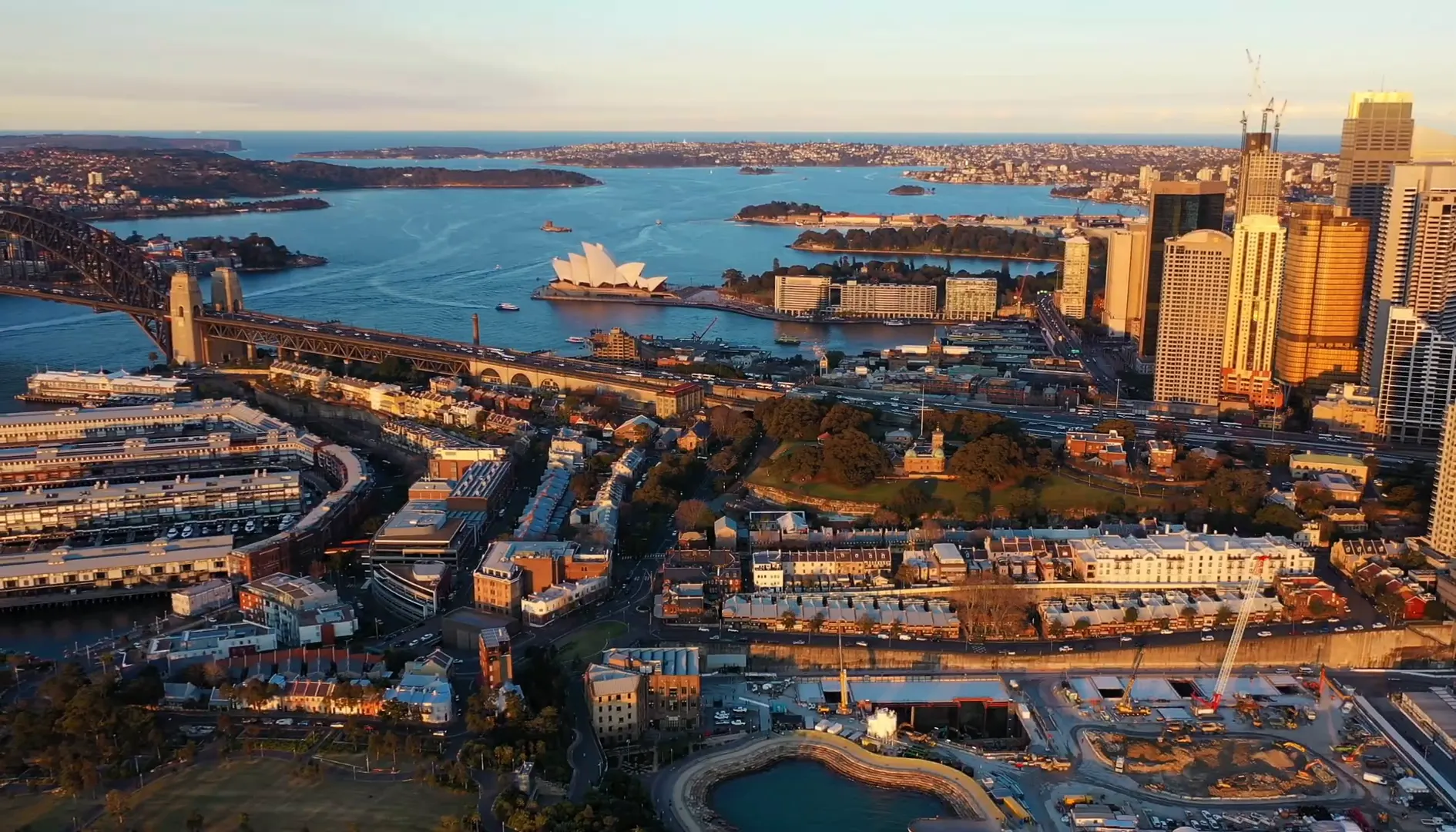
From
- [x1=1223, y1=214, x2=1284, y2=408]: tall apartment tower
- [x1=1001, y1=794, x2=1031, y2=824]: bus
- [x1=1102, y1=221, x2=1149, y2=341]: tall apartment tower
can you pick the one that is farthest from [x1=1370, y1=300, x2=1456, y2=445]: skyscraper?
[x1=1001, y1=794, x2=1031, y2=824]: bus

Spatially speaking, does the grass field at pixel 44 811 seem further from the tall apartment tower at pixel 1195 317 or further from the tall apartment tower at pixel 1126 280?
the tall apartment tower at pixel 1126 280

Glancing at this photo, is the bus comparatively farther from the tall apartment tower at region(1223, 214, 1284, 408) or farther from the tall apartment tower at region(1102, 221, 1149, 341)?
the tall apartment tower at region(1102, 221, 1149, 341)

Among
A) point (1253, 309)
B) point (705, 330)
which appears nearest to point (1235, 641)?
point (1253, 309)

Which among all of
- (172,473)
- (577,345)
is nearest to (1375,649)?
(172,473)

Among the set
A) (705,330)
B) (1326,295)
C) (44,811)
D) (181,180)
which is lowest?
(44,811)

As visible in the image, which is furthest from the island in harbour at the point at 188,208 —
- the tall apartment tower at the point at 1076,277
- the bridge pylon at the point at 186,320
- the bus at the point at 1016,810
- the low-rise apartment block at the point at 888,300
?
the bus at the point at 1016,810

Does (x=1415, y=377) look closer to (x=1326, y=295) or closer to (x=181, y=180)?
(x=1326, y=295)
